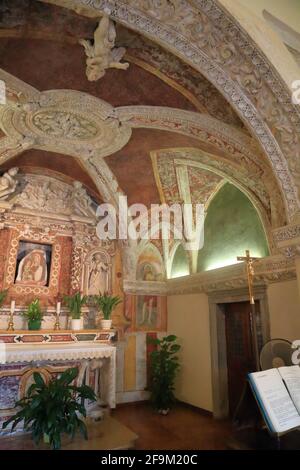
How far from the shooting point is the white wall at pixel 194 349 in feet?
20.5

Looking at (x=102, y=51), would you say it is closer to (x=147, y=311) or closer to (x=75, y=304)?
(x=75, y=304)

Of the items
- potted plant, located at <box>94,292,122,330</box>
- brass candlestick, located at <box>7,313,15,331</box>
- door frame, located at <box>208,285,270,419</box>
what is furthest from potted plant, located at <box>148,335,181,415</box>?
brass candlestick, located at <box>7,313,15,331</box>

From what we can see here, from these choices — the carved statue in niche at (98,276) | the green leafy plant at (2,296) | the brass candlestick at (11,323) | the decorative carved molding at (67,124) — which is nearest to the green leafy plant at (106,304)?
the carved statue in niche at (98,276)

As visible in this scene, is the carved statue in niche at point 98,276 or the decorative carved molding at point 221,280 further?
the carved statue in niche at point 98,276

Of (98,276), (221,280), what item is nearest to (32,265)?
(98,276)

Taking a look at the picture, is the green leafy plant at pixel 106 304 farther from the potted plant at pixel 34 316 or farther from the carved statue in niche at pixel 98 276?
the potted plant at pixel 34 316

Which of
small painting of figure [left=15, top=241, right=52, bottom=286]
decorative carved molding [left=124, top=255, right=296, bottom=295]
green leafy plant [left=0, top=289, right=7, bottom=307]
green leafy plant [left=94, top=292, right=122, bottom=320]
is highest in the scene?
small painting of figure [left=15, top=241, right=52, bottom=286]

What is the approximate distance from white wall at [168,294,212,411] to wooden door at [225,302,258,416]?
1.45ft

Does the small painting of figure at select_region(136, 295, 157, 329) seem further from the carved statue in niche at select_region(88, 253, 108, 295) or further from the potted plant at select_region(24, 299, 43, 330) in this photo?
the potted plant at select_region(24, 299, 43, 330)

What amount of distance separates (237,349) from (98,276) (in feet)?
11.5

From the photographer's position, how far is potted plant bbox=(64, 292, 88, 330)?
6.14m

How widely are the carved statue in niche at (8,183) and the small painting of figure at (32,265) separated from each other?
112 centimetres

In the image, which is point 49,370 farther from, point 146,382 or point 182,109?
point 182,109

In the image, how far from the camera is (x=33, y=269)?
6.52 meters
